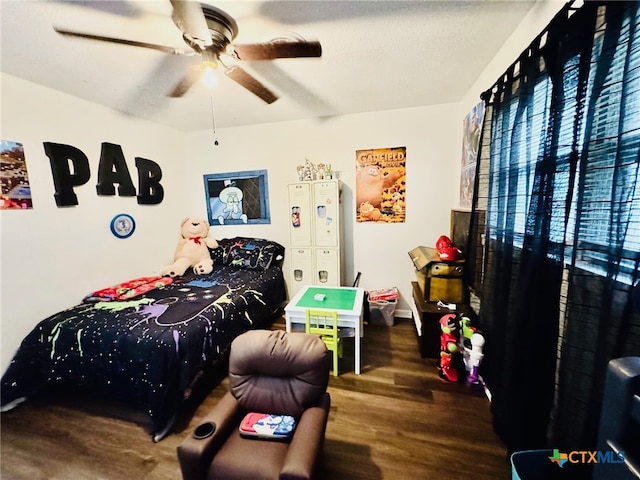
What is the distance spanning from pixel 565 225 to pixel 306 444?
1468mm

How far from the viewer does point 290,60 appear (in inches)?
73.2

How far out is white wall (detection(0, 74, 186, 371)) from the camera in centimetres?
197

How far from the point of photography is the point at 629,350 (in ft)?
2.69

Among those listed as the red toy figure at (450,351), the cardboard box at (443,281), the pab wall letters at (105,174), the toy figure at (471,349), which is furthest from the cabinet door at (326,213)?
the pab wall letters at (105,174)

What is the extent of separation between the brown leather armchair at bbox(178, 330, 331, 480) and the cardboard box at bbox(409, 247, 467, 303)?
1.45 m

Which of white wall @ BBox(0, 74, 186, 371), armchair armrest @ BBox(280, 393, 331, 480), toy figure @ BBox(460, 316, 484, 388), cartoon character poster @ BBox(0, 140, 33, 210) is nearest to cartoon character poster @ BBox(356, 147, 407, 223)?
toy figure @ BBox(460, 316, 484, 388)

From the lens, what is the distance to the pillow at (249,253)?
329 centimetres

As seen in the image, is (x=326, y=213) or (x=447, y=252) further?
(x=326, y=213)

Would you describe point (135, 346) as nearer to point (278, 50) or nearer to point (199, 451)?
point (199, 451)

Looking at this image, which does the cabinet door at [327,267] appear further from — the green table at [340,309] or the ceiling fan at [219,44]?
the ceiling fan at [219,44]

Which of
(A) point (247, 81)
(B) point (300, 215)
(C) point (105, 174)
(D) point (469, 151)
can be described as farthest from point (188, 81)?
(D) point (469, 151)

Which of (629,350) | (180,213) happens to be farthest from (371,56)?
(180,213)

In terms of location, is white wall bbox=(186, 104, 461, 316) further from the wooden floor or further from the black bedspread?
the black bedspread

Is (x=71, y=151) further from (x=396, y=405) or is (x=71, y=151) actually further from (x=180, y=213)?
(x=396, y=405)
